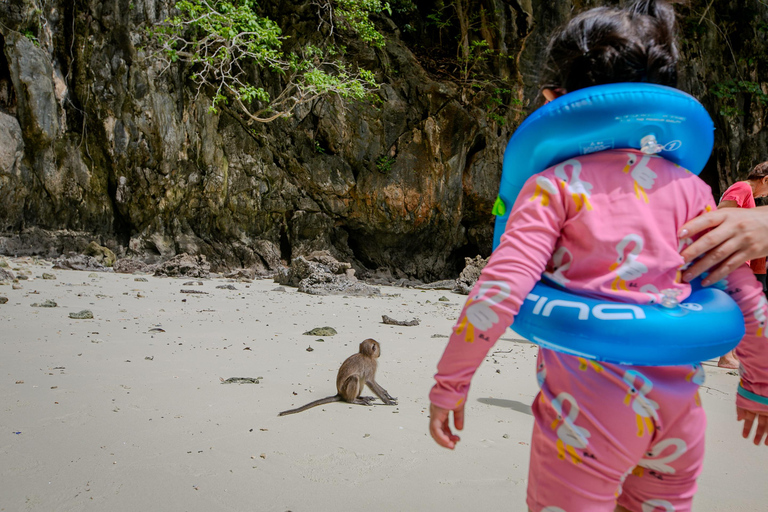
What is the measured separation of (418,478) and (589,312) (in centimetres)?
105

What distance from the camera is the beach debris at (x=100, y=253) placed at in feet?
30.0

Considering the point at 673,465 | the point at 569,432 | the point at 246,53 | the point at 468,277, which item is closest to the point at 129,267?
the point at 246,53

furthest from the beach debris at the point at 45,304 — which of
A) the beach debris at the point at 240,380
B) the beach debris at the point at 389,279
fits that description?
the beach debris at the point at 389,279

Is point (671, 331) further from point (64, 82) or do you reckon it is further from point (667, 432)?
point (64, 82)

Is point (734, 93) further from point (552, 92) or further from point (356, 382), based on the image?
point (552, 92)

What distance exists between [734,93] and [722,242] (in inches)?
584

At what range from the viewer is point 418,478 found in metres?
1.74

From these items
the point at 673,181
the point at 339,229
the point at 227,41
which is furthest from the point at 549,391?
the point at 339,229

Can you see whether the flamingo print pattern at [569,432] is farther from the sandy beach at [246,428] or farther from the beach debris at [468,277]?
the beach debris at [468,277]

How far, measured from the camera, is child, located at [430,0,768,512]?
1.02 m

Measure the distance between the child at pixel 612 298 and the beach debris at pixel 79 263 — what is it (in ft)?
28.6

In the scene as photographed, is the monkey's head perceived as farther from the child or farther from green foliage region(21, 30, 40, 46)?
green foliage region(21, 30, 40, 46)

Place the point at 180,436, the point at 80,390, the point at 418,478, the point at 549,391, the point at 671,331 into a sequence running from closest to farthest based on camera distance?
the point at 671,331 → the point at 549,391 → the point at 418,478 → the point at 180,436 → the point at 80,390

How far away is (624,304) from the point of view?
101 centimetres
